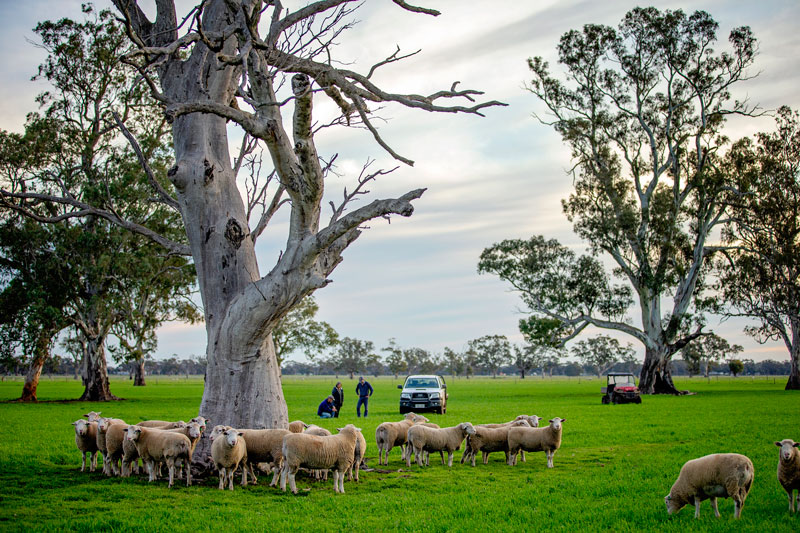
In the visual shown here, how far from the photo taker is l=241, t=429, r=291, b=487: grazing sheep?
9.95 m

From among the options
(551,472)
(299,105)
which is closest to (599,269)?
(551,472)

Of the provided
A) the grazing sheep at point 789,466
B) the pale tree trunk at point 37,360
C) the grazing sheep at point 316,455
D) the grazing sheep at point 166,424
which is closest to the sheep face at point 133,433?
the grazing sheep at point 166,424

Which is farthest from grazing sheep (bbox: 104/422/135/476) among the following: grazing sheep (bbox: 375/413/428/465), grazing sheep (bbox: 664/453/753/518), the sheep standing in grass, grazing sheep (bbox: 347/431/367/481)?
grazing sheep (bbox: 664/453/753/518)

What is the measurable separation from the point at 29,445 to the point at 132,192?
2152 centimetres

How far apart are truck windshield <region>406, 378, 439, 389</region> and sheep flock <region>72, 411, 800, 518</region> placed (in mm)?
12955

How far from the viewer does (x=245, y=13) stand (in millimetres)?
8672

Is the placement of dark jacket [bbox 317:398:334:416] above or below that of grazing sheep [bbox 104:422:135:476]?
below

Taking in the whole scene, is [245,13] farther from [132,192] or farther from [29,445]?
[132,192]

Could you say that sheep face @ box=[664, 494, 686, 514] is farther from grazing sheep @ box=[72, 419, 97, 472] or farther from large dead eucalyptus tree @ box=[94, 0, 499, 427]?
grazing sheep @ box=[72, 419, 97, 472]

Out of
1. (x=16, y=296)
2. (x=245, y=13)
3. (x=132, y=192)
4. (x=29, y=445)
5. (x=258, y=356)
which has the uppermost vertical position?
(x=132, y=192)

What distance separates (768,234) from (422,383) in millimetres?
31723

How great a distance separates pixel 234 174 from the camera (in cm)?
1243

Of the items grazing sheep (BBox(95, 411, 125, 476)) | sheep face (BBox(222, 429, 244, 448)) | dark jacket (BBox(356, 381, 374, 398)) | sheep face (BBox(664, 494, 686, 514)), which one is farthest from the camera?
dark jacket (BBox(356, 381, 374, 398))

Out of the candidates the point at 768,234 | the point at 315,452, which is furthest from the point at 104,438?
the point at 768,234
